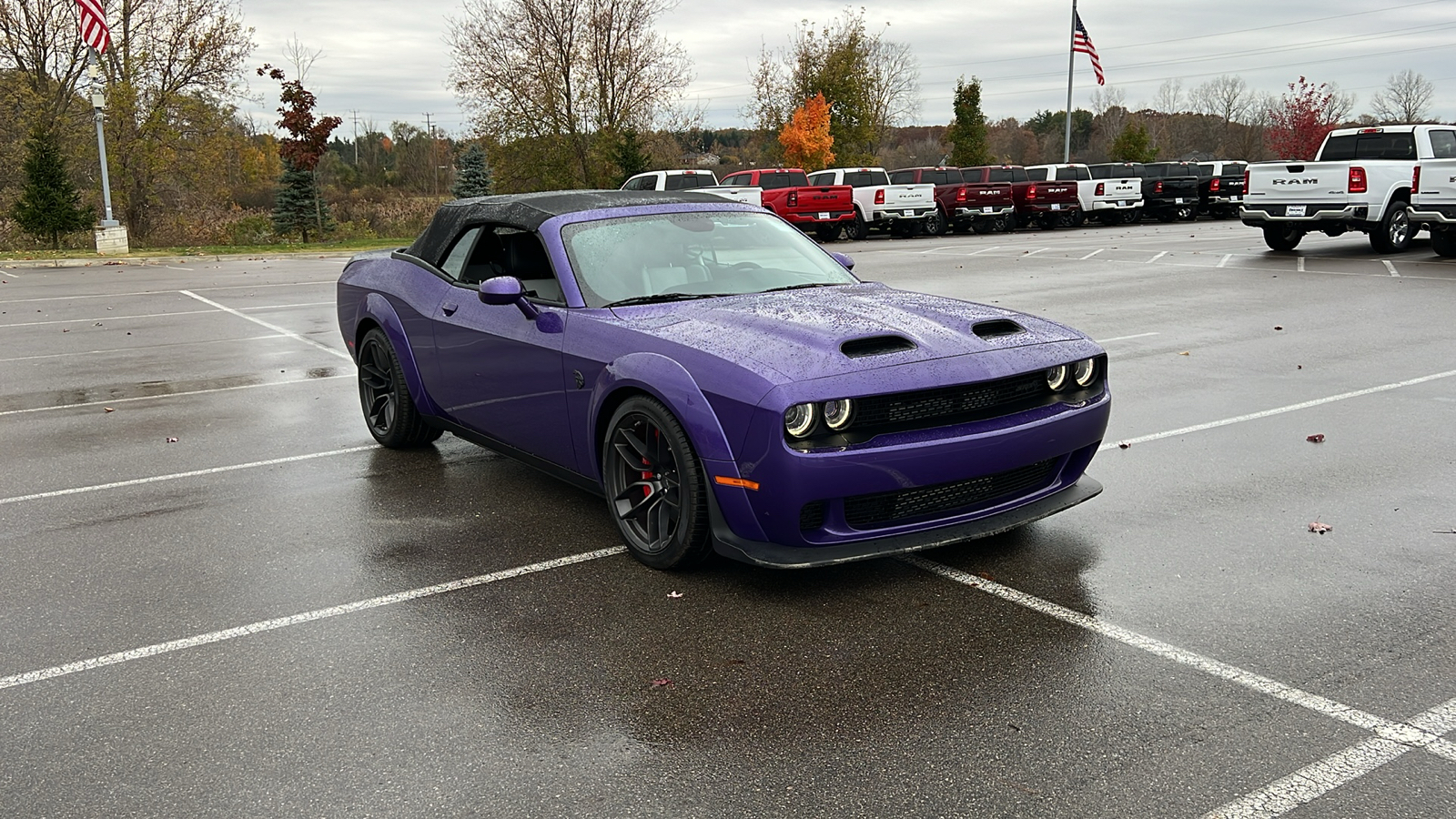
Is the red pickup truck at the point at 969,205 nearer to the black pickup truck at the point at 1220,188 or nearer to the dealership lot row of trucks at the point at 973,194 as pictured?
the dealership lot row of trucks at the point at 973,194

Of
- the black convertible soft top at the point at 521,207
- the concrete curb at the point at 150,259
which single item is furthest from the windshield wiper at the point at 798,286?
the concrete curb at the point at 150,259

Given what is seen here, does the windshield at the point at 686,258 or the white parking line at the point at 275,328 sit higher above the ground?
the windshield at the point at 686,258

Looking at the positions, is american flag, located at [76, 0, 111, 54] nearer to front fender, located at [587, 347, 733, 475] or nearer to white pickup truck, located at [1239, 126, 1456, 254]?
white pickup truck, located at [1239, 126, 1456, 254]

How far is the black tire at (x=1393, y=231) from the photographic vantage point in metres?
19.2

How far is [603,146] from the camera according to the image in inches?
1763

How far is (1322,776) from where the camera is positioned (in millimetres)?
3127

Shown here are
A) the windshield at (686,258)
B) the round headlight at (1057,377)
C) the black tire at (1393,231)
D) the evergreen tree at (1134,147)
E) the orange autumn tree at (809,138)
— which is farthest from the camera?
the evergreen tree at (1134,147)

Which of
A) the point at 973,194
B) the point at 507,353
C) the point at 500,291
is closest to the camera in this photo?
the point at 500,291

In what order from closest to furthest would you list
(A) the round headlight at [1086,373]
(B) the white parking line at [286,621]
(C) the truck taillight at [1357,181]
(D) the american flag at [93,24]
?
(B) the white parking line at [286,621], (A) the round headlight at [1086,373], (C) the truck taillight at [1357,181], (D) the american flag at [93,24]

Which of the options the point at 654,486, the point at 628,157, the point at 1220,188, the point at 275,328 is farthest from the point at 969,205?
the point at 654,486

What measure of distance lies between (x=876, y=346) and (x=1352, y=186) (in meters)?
17.3

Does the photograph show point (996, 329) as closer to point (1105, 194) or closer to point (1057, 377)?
point (1057, 377)

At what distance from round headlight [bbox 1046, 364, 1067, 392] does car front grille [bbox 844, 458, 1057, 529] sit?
313mm

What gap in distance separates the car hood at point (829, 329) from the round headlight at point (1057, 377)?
13cm
